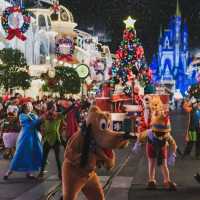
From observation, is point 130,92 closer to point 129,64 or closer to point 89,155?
point 129,64

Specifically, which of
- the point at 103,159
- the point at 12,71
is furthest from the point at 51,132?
the point at 12,71

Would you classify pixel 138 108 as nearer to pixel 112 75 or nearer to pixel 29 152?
pixel 112 75

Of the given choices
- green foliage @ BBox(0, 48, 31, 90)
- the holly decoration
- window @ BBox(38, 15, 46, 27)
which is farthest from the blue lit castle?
green foliage @ BBox(0, 48, 31, 90)

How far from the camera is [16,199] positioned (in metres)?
9.27

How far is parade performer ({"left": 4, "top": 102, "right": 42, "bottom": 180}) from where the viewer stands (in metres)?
11.5

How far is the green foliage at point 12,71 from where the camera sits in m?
29.0

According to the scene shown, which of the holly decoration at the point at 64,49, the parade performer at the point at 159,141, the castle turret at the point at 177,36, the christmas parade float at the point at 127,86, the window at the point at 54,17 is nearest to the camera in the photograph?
the parade performer at the point at 159,141

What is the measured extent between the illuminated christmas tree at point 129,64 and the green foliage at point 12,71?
444cm

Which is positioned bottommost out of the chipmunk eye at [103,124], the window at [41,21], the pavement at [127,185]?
the pavement at [127,185]

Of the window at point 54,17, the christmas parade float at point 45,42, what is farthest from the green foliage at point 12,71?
the window at point 54,17

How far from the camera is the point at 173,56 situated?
422 ft

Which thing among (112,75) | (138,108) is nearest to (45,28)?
(112,75)

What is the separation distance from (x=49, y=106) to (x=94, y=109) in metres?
5.38

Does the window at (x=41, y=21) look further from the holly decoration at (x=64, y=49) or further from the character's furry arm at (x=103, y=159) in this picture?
the character's furry arm at (x=103, y=159)
